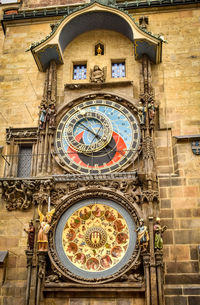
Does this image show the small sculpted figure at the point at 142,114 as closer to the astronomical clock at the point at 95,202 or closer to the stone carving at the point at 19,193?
the astronomical clock at the point at 95,202

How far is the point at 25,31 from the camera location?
1392 cm

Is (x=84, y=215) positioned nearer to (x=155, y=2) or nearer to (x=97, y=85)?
(x=97, y=85)

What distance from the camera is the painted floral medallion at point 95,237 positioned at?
10.3 meters

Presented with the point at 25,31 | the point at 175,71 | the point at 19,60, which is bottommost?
the point at 175,71

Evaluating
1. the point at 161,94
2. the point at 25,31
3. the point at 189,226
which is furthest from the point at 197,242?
the point at 25,31

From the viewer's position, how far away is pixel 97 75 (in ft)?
41.2

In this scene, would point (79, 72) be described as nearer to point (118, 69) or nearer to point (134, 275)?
point (118, 69)

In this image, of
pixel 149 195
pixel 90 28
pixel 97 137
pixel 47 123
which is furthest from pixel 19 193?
pixel 90 28

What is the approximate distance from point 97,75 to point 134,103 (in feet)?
4.85

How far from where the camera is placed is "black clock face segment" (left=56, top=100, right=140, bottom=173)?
11.4m

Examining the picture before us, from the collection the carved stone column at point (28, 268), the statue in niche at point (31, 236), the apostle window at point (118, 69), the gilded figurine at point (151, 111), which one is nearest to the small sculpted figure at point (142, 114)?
the gilded figurine at point (151, 111)

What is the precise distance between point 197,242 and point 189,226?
0.42 m

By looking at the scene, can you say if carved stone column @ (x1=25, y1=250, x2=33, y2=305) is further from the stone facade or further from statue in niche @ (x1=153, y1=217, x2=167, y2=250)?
statue in niche @ (x1=153, y1=217, x2=167, y2=250)

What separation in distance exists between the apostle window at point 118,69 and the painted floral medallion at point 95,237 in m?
4.10
